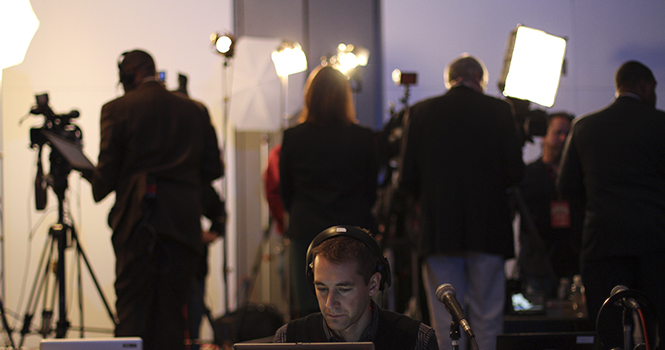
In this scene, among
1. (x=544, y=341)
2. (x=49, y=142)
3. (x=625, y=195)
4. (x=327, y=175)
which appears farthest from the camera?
(x=49, y=142)

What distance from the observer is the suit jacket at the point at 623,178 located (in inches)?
89.2

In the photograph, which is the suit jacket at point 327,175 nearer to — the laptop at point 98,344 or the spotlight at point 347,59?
the laptop at point 98,344

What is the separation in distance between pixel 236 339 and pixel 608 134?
2725mm

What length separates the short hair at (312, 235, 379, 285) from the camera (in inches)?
55.1

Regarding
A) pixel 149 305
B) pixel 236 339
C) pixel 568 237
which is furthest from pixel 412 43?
pixel 149 305

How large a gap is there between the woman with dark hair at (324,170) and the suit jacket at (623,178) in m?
0.93

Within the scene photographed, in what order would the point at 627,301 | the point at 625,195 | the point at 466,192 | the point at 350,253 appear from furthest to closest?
the point at 466,192, the point at 625,195, the point at 350,253, the point at 627,301

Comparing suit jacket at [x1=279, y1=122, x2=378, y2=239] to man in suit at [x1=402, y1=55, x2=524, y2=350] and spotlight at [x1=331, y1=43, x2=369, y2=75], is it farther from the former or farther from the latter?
spotlight at [x1=331, y1=43, x2=369, y2=75]

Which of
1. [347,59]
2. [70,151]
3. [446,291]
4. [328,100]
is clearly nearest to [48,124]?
[70,151]

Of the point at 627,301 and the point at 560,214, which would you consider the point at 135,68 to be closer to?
the point at 627,301

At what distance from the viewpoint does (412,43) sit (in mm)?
4699

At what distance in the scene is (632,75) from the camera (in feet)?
8.03

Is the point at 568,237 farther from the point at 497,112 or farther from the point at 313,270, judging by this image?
the point at 313,270

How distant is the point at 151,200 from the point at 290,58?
6.49 ft
